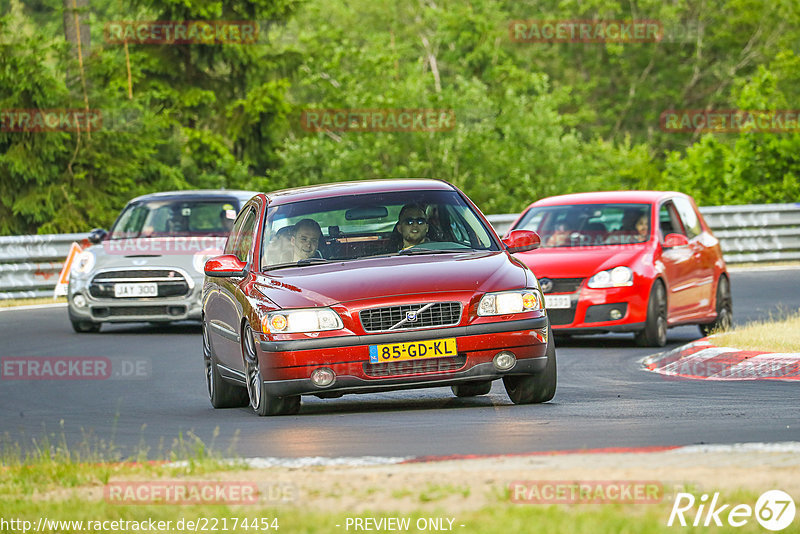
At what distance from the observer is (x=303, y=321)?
31.3ft

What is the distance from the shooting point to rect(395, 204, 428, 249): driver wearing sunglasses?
10.5 metres

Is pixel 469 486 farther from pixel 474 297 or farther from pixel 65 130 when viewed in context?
pixel 65 130

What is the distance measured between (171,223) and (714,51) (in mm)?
50245

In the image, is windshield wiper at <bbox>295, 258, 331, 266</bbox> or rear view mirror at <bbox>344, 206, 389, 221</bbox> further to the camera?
rear view mirror at <bbox>344, 206, 389, 221</bbox>

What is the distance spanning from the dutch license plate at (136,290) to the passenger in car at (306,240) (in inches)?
305

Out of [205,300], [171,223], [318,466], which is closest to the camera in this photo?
[318,466]

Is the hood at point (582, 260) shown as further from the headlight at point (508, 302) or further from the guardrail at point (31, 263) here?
the guardrail at point (31, 263)

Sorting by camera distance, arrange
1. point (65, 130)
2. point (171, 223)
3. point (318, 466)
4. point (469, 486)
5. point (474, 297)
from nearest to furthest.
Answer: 1. point (469, 486)
2. point (318, 466)
3. point (474, 297)
4. point (171, 223)
5. point (65, 130)

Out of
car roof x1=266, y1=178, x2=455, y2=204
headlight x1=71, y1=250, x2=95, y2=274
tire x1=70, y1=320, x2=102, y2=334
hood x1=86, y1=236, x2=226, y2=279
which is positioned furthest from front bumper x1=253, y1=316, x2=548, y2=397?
tire x1=70, y1=320, x2=102, y2=334

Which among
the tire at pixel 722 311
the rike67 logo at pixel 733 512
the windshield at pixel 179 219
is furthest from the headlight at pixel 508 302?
the windshield at pixel 179 219

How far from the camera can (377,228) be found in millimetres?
10523

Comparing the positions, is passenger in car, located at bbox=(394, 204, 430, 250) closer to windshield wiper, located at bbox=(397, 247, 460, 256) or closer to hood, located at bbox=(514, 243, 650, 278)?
windshield wiper, located at bbox=(397, 247, 460, 256)

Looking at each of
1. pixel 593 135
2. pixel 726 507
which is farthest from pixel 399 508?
pixel 593 135

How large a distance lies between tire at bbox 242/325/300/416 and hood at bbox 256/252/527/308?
0.40 metres
